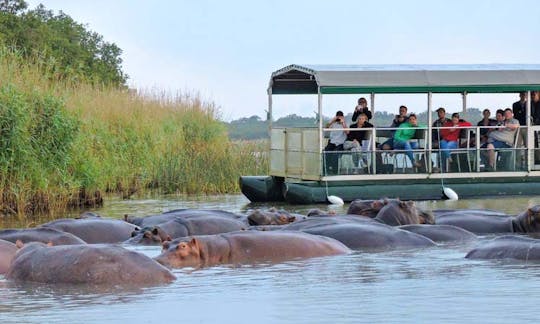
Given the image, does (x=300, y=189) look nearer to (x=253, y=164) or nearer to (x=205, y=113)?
(x=253, y=164)

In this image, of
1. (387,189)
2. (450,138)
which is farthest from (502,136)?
(387,189)

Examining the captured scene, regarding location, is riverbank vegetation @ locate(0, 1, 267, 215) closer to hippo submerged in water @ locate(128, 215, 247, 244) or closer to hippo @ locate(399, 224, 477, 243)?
hippo submerged in water @ locate(128, 215, 247, 244)

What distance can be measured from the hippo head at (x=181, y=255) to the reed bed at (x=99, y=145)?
243 inches

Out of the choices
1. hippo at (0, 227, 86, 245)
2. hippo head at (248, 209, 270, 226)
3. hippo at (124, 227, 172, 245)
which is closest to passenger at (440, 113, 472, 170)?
hippo head at (248, 209, 270, 226)

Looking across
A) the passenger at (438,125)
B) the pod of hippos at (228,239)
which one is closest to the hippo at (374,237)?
the pod of hippos at (228,239)

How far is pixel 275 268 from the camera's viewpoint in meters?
8.27

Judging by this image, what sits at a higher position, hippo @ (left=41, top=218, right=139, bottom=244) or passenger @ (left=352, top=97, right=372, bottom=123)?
passenger @ (left=352, top=97, right=372, bottom=123)

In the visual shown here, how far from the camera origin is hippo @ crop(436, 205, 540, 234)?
10.7 m

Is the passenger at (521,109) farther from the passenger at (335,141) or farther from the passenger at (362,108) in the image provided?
the passenger at (335,141)

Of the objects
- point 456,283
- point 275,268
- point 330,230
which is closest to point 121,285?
point 275,268

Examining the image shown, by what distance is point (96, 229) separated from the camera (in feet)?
33.2

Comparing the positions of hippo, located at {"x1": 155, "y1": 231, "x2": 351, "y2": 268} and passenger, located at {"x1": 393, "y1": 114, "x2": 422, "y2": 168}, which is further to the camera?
passenger, located at {"x1": 393, "y1": 114, "x2": 422, "y2": 168}

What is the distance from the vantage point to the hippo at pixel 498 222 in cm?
1066

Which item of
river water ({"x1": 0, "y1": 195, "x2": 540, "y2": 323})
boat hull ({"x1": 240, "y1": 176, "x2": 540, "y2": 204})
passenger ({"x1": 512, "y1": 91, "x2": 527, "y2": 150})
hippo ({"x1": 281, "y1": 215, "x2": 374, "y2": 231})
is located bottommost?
river water ({"x1": 0, "y1": 195, "x2": 540, "y2": 323})
